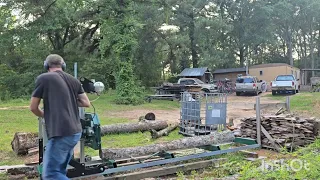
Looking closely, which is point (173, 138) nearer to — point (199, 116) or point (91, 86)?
point (199, 116)

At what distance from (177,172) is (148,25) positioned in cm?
2405

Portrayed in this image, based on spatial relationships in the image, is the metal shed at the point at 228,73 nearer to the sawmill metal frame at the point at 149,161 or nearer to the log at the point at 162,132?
the log at the point at 162,132

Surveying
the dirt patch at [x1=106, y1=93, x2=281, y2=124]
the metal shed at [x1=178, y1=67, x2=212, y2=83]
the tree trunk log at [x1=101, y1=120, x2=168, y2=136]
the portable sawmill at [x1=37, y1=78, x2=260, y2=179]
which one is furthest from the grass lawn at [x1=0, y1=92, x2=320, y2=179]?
the metal shed at [x1=178, y1=67, x2=212, y2=83]

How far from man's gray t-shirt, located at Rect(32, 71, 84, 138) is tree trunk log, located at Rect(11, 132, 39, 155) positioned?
170 inches

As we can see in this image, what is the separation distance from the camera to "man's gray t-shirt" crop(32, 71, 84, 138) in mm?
3408

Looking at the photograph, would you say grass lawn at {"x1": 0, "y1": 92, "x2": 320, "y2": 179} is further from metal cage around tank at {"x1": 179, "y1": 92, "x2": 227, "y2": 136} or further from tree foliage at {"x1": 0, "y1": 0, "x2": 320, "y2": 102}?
tree foliage at {"x1": 0, "y1": 0, "x2": 320, "y2": 102}

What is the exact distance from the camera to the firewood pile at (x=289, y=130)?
7.58 metres

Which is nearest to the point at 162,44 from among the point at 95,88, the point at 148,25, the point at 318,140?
the point at 148,25

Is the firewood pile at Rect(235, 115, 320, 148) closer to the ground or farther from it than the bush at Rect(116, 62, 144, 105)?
closer to the ground

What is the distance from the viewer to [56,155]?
3486 millimetres

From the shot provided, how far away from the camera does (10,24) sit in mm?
25578

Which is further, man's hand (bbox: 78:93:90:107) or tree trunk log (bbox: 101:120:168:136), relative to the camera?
tree trunk log (bbox: 101:120:168:136)

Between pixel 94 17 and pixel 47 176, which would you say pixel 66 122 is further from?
pixel 94 17

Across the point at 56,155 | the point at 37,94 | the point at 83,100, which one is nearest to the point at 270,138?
the point at 83,100
